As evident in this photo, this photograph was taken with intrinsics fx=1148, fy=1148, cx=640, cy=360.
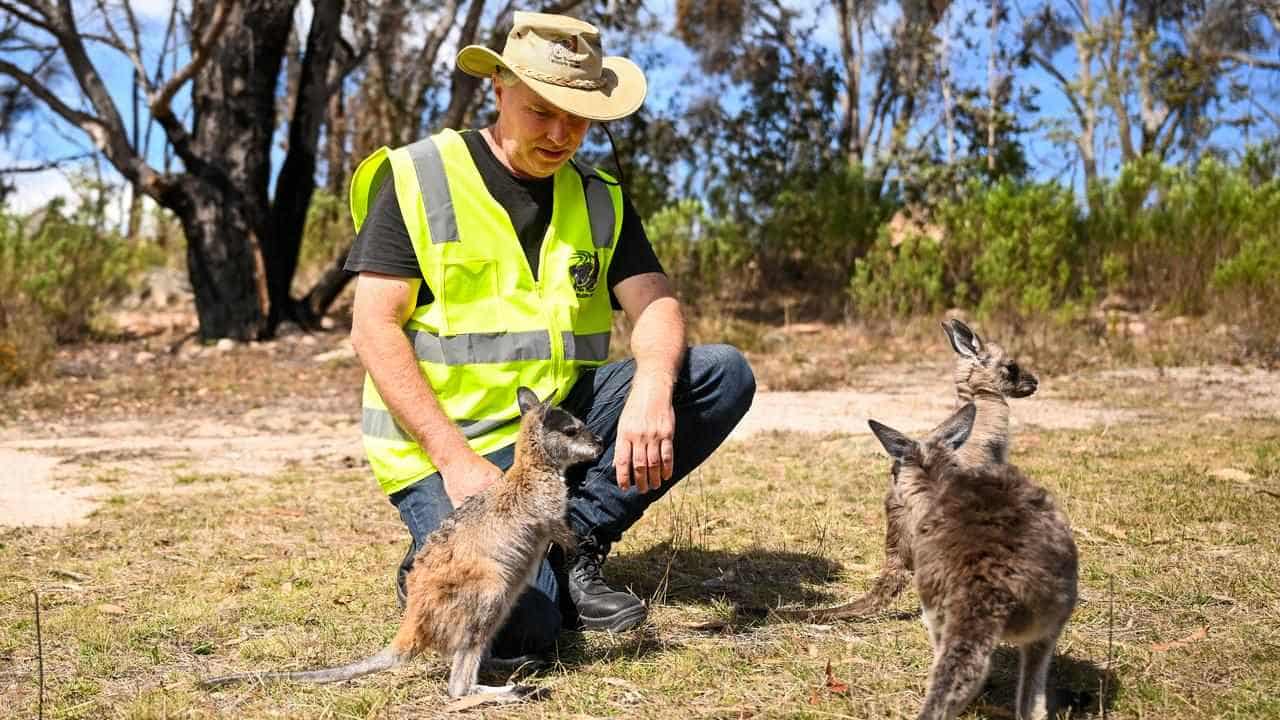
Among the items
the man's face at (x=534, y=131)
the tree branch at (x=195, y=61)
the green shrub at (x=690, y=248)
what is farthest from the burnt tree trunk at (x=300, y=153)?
the man's face at (x=534, y=131)

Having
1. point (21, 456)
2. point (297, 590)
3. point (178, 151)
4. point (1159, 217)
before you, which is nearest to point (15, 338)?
point (178, 151)

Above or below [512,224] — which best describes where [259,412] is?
below

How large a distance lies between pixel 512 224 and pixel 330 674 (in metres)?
1.73

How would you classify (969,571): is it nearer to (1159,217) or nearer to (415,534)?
(415,534)

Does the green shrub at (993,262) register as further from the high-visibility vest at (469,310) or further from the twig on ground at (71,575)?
the twig on ground at (71,575)

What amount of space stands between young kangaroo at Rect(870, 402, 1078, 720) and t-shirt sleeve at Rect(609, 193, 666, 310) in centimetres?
167

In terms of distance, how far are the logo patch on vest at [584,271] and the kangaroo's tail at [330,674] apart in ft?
4.91

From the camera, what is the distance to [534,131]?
4148 mm

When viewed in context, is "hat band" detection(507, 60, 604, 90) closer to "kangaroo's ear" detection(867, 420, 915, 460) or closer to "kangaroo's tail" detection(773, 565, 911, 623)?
"kangaroo's ear" detection(867, 420, 915, 460)

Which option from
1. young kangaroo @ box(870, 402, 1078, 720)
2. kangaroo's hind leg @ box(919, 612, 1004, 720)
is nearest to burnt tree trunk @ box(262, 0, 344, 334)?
young kangaroo @ box(870, 402, 1078, 720)

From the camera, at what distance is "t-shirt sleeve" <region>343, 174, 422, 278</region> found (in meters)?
4.07

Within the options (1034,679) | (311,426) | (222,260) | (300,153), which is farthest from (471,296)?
(300,153)

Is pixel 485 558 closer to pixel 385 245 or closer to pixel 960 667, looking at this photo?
pixel 385 245

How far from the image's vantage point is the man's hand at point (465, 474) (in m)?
3.83
